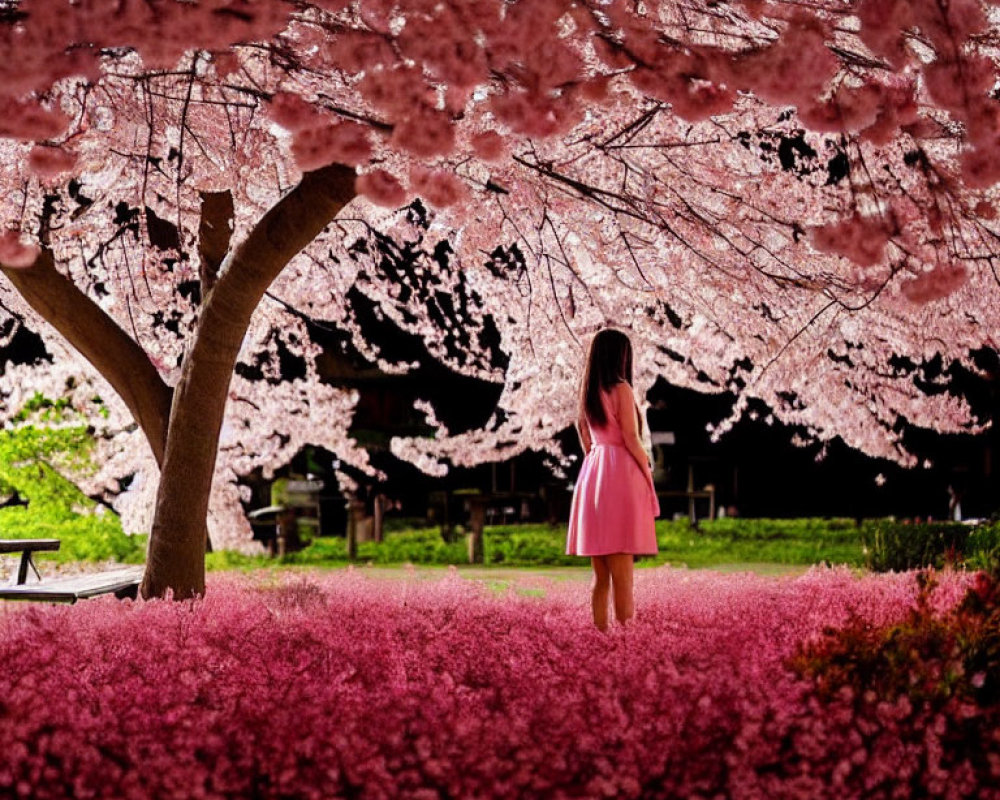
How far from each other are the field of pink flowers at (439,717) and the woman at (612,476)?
545 mm

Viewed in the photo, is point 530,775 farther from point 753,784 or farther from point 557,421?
point 557,421

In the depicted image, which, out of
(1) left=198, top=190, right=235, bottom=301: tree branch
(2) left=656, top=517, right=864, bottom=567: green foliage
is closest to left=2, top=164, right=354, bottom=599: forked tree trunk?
(1) left=198, top=190, right=235, bottom=301: tree branch

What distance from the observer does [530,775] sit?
4188 millimetres

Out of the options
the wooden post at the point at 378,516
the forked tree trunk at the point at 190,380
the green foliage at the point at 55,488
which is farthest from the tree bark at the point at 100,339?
the wooden post at the point at 378,516

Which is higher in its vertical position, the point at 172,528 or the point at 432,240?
the point at 432,240

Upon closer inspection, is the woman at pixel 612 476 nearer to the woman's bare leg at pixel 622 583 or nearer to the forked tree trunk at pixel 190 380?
the woman's bare leg at pixel 622 583

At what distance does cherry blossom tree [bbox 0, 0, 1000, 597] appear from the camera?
446cm

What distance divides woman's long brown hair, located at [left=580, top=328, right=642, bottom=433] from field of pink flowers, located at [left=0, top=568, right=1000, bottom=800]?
1.49 meters

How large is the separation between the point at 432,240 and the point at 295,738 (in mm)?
8075

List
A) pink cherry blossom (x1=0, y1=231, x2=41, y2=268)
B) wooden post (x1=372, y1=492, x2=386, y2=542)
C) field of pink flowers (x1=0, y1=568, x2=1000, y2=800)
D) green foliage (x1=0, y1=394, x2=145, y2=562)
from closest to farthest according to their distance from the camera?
1. field of pink flowers (x1=0, y1=568, x2=1000, y2=800)
2. pink cherry blossom (x1=0, y1=231, x2=41, y2=268)
3. green foliage (x1=0, y1=394, x2=145, y2=562)
4. wooden post (x1=372, y1=492, x2=386, y2=542)

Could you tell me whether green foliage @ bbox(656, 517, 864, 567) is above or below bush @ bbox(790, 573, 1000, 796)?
below

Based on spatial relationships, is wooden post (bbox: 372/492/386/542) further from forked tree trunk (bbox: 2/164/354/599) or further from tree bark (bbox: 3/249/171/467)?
forked tree trunk (bbox: 2/164/354/599)

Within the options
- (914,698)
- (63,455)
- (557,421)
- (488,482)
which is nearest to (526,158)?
(914,698)

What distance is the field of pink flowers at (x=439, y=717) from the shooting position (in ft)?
13.9
